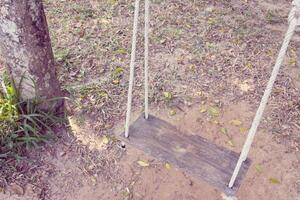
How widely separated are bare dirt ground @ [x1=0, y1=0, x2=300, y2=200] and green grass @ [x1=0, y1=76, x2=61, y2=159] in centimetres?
11

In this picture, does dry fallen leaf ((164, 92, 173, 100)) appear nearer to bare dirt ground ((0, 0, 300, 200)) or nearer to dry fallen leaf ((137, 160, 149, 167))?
bare dirt ground ((0, 0, 300, 200))

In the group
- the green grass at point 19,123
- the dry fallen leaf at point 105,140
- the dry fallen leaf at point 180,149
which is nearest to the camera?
the dry fallen leaf at point 180,149

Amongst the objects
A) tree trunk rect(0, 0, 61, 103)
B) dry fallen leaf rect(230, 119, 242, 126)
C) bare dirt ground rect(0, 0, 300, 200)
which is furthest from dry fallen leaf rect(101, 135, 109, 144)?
dry fallen leaf rect(230, 119, 242, 126)

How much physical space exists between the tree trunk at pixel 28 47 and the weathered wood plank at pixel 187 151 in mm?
724

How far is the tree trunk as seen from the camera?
204cm

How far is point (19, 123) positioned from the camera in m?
2.36

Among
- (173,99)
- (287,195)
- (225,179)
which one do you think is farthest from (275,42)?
(225,179)

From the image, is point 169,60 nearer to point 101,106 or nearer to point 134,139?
point 101,106

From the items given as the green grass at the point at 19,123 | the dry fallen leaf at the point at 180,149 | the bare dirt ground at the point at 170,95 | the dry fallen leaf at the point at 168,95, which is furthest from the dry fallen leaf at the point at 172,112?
the green grass at the point at 19,123

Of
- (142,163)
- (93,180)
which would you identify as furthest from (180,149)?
(93,180)

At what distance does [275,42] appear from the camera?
373cm

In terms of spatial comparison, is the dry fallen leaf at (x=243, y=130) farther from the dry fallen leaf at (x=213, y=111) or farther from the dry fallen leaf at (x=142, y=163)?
the dry fallen leaf at (x=142, y=163)

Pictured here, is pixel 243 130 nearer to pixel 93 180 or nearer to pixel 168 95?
pixel 168 95

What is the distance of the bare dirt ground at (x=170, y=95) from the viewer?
2.33m
